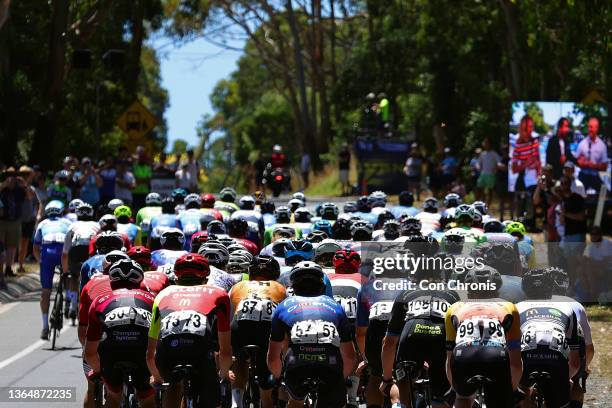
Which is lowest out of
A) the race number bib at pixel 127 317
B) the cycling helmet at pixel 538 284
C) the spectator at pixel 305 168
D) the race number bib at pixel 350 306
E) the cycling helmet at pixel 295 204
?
the spectator at pixel 305 168

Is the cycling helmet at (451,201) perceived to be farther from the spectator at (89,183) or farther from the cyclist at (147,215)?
the spectator at (89,183)

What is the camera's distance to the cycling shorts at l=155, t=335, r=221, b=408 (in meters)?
11.5

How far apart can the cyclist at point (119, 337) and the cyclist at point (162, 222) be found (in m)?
9.47

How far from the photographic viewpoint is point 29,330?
22359 mm

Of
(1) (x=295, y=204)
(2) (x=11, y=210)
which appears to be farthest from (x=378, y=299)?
(2) (x=11, y=210)

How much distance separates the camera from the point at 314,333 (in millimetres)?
11266

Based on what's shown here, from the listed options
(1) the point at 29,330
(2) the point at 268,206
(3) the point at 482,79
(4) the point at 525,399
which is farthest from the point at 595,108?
(4) the point at 525,399

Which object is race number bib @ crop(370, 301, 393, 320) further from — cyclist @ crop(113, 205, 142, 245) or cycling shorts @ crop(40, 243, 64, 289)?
cycling shorts @ crop(40, 243, 64, 289)

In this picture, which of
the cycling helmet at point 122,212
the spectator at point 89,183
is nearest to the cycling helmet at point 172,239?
the cycling helmet at point 122,212

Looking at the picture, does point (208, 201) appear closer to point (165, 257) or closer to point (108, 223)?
point (108, 223)

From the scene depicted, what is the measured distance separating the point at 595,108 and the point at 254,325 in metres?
21.1

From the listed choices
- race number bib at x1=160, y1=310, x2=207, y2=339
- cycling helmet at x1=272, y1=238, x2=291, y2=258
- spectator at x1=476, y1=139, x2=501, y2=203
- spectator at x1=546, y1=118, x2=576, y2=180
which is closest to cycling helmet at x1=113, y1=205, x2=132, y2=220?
cycling helmet at x1=272, y1=238, x2=291, y2=258

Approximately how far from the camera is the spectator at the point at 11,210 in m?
26.5

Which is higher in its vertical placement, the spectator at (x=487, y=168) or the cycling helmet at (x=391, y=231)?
the cycling helmet at (x=391, y=231)
